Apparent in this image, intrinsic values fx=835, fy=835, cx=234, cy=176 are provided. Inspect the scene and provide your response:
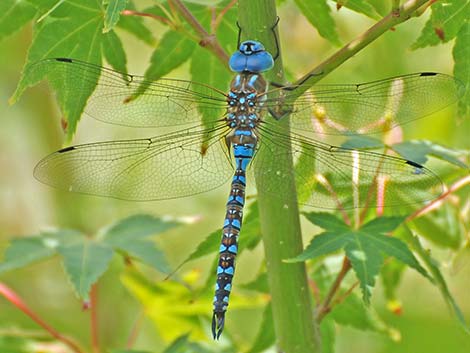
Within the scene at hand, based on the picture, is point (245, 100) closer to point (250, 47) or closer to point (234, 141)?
point (234, 141)

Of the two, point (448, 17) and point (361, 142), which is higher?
point (448, 17)

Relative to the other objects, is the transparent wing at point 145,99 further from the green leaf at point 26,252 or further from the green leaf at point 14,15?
the green leaf at point 26,252

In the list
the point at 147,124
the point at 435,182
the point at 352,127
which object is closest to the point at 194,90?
the point at 147,124

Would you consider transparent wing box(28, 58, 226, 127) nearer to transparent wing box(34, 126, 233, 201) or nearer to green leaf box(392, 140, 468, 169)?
transparent wing box(34, 126, 233, 201)

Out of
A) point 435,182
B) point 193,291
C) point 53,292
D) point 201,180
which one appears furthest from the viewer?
point 53,292

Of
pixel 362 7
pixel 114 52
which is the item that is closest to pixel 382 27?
pixel 362 7

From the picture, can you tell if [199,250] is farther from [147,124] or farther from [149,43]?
[149,43]

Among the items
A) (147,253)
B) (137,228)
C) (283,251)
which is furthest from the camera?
(137,228)

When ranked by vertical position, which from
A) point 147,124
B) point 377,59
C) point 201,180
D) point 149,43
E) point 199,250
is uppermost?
point 377,59
